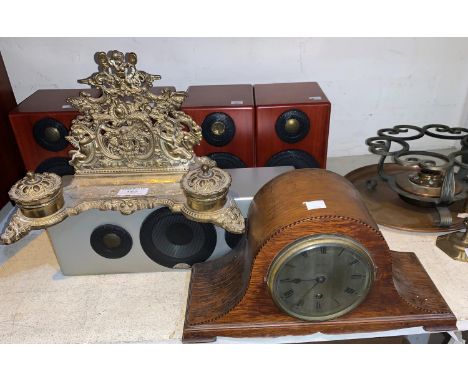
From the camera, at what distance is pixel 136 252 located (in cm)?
157

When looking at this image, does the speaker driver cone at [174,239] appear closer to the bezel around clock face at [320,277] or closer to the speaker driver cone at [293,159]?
the bezel around clock face at [320,277]

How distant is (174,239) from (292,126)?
3.11 ft

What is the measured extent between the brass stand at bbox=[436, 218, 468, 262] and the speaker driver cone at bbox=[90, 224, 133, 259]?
1.34 metres

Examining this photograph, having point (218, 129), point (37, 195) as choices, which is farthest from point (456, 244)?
point (37, 195)

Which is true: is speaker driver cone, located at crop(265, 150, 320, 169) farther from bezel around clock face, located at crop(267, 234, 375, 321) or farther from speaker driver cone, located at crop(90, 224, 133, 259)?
bezel around clock face, located at crop(267, 234, 375, 321)

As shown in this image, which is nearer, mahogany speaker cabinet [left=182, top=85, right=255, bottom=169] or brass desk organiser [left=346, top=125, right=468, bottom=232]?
brass desk organiser [left=346, top=125, right=468, bottom=232]

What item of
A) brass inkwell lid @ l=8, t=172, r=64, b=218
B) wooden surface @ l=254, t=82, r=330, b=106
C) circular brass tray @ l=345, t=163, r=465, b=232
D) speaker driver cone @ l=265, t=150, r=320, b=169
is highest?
brass inkwell lid @ l=8, t=172, r=64, b=218

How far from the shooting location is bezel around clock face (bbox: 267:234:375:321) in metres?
1.12

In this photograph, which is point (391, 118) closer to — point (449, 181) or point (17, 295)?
point (449, 181)

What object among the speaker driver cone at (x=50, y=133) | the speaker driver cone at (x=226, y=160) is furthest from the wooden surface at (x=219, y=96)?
the speaker driver cone at (x=50, y=133)

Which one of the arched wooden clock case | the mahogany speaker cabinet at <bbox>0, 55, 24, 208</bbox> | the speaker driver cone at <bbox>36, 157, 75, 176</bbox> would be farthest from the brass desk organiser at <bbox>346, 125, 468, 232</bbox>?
the mahogany speaker cabinet at <bbox>0, 55, 24, 208</bbox>

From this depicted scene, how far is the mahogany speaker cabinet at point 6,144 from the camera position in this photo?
7.66 feet

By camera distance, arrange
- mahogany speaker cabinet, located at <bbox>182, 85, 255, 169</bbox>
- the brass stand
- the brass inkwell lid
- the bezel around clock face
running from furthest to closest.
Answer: mahogany speaker cabinet, located at <bbox>182, 85, 255, 169</bbox> → the brass stand → the brass inkwell lid → the bezel around clock face

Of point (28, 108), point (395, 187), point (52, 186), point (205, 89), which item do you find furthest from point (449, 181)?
point (28, 108)
